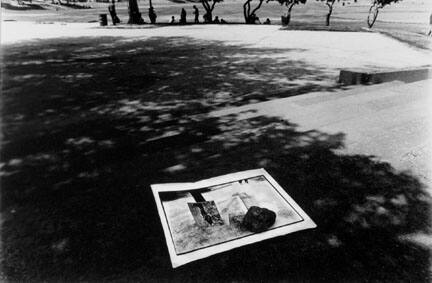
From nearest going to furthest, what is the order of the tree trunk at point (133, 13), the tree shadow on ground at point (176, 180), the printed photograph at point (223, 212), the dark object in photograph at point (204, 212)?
the tree shadow on ground at point (176, 180) < the printed photograph at point (223, 212) < the dark object in photograph at point (204, 212) < the tree trunk at point (133, 13)

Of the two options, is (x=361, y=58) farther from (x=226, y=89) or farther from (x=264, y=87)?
(x=226, y=89)

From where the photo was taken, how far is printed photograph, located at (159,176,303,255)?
2.21 meters

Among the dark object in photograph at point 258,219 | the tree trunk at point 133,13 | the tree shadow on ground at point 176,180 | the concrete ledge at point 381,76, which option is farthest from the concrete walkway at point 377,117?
the tree trunk at point 133,13

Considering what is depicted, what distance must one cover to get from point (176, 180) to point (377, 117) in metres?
2.56

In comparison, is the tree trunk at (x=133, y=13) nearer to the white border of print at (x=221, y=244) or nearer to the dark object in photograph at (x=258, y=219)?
the white border of print at (x=221, y=244)

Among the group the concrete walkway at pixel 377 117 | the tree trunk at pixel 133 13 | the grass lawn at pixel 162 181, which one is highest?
the tree trunk at pixel 133 13

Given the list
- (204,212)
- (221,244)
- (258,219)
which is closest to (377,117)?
(258,219)

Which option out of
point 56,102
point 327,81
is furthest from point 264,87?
point 56,102

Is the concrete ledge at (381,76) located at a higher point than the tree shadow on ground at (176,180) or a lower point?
higher

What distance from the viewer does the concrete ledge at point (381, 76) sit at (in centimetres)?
584

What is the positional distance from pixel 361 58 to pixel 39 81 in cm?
811

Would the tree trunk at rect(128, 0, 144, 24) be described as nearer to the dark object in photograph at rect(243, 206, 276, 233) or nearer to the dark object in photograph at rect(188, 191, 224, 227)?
the dark object in photograph at rect(188, 191, 224, 227)

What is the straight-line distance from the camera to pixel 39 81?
23.5 feet

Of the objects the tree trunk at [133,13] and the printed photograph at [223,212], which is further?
the tree trunk at [133,13]
